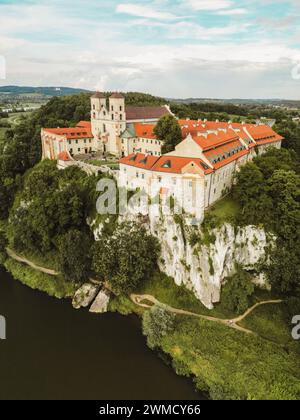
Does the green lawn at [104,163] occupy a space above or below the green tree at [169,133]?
below

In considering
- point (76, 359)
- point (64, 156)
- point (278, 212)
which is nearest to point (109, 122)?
point (64, 156)

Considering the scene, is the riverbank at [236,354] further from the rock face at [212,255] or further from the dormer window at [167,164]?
the dormer window at [167,164]

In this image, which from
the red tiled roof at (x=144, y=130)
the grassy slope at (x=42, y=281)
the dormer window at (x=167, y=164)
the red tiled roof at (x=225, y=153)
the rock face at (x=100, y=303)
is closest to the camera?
the rock face at (x=100, y=303)

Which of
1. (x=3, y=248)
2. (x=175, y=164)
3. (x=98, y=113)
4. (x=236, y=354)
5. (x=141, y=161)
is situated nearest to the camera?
(x=236, y=354)

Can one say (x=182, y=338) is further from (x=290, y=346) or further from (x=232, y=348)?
(x=290, y=346)

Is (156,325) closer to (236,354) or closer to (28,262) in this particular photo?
(236,354)

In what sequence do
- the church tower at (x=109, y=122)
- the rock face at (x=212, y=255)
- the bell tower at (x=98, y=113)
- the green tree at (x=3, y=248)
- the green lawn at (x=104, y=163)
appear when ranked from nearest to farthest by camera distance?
the rock face at (x=212, y=255)
the green tree at (x=3, y=248)
the green lawn at (x=104, y=163)
the church tower at (x=109, y=122)
the bell tower at (x=98, y=113)

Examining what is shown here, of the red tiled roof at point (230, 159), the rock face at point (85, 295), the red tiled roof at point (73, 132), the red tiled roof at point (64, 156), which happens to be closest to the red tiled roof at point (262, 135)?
the red tiled roof at point (230, 159)
